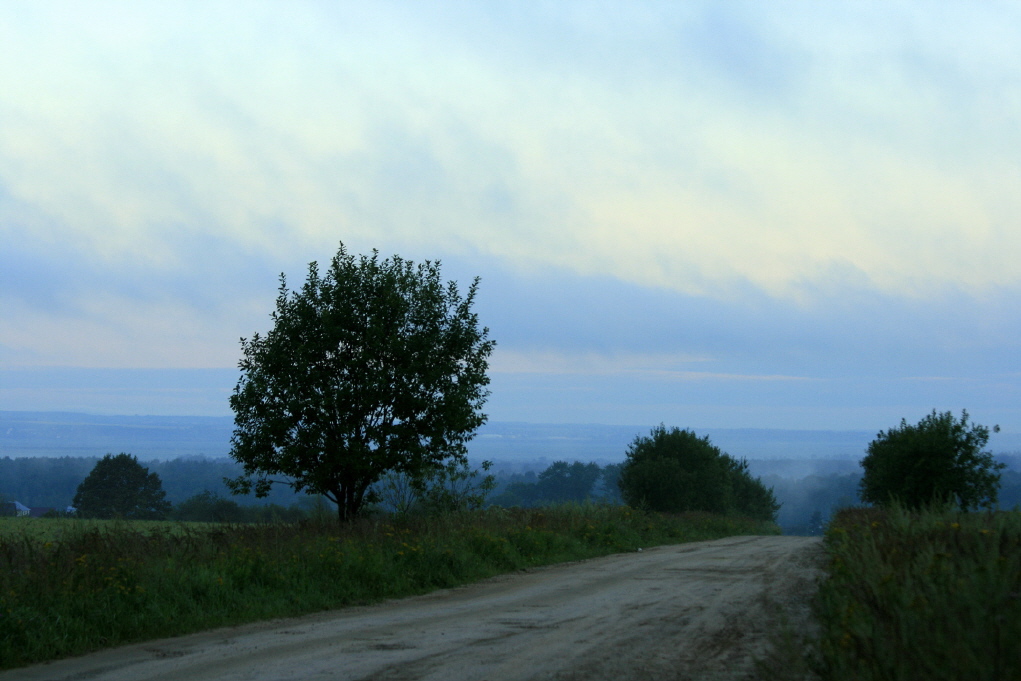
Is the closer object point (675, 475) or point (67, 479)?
point (675, 475)

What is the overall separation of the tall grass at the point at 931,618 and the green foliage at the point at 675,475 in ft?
169

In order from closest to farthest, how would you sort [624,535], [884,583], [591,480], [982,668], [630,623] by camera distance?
[982,668] < [884,583] < [630,623] < [624,535] < [591,480]

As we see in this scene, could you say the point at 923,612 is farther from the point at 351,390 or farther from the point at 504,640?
the point at 351,390

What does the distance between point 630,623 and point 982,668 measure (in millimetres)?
6291

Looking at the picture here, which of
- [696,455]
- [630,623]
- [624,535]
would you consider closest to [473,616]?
[630,623]

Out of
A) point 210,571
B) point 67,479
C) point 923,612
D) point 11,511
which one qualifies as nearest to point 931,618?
point 923,612

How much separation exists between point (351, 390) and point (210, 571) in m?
8.97

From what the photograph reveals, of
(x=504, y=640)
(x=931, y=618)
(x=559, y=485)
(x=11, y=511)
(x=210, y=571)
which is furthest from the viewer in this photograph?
(x=559, y=485)

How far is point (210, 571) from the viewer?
12055mm

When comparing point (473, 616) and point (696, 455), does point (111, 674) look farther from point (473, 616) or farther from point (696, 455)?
point (696, 455)

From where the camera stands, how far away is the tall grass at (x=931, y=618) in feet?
16.0

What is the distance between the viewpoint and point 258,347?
2222 centimetres

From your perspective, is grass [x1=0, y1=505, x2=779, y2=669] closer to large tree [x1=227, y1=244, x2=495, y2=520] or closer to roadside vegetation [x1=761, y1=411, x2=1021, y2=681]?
large tree [x1=227, y1=244, x2=495, y2=520]

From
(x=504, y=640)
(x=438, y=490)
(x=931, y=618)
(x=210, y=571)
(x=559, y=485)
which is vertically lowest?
(x=559, y=485)
